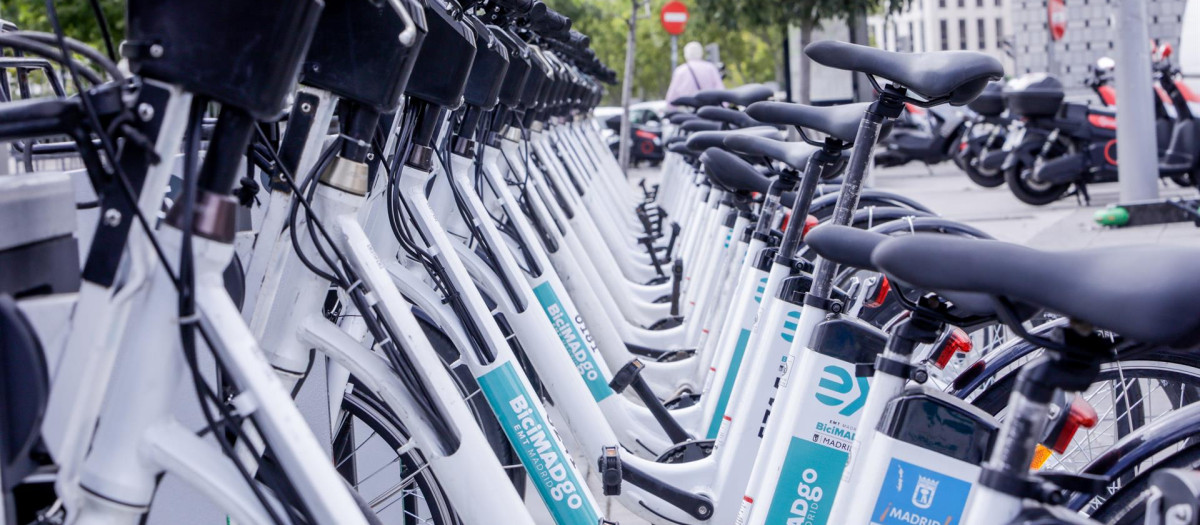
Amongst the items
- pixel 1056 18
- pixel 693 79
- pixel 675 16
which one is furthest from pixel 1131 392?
pixel 1056 18

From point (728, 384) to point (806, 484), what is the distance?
108cm

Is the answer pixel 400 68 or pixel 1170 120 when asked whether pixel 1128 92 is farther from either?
pixel 400 68

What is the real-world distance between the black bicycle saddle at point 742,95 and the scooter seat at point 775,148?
Result: 1.70 meters

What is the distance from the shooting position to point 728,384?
3605mm

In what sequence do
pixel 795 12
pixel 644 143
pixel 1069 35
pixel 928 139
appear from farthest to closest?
pixel 1069 35 → pixel 644 143 → pixel 928 139 → pixel 795 12

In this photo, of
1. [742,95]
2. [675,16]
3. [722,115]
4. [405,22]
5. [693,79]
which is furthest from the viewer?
[675,16]

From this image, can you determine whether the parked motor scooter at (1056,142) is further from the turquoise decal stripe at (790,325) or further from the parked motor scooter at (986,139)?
the turquoise decal stripe at (790,325)

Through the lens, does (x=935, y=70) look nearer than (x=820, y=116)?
Yes

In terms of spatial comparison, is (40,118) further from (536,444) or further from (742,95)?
(742,95)

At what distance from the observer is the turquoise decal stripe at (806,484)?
99.0 inches

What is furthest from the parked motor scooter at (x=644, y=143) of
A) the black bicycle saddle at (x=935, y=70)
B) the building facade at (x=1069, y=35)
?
the black bicycle saddle at (x=935, y=70)

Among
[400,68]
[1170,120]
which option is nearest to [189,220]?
[400,68]

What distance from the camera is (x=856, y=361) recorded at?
8.18 feet

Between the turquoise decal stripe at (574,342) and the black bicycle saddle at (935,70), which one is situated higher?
the black bicycle saddle at (935,70)
